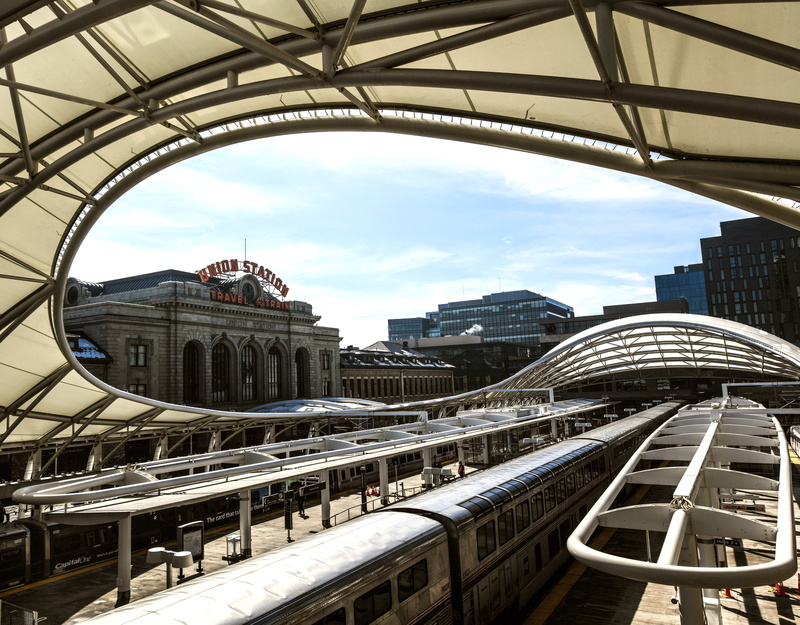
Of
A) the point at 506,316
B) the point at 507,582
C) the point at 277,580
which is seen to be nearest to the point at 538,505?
the point at 507,582

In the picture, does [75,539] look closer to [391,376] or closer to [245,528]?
[245,528]

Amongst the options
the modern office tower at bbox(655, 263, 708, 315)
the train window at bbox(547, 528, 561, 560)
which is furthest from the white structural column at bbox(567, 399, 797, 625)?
the modern office tower at bbox(655, 263, 708, 315)

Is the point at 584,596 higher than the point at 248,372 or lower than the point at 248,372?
lower

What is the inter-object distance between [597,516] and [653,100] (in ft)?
21.6

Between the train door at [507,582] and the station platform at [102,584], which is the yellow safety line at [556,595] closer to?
the train door at [507,582]

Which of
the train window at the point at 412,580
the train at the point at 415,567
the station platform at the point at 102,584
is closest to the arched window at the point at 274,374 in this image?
the station platform at the point at 102,584

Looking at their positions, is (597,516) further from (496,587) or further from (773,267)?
(773,267)

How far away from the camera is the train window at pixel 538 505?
17.4 m

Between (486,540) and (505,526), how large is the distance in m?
1.34

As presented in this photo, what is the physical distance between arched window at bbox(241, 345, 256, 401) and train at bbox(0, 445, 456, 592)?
32.9m

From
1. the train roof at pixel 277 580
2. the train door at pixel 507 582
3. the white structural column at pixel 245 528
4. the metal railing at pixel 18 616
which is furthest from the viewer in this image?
the white structural column at pixel 245 528

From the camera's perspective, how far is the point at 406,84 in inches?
416

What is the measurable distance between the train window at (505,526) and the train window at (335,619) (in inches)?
245

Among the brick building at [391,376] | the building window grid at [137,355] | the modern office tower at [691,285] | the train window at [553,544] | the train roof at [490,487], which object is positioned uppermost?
the modern office tower at [691,285]
